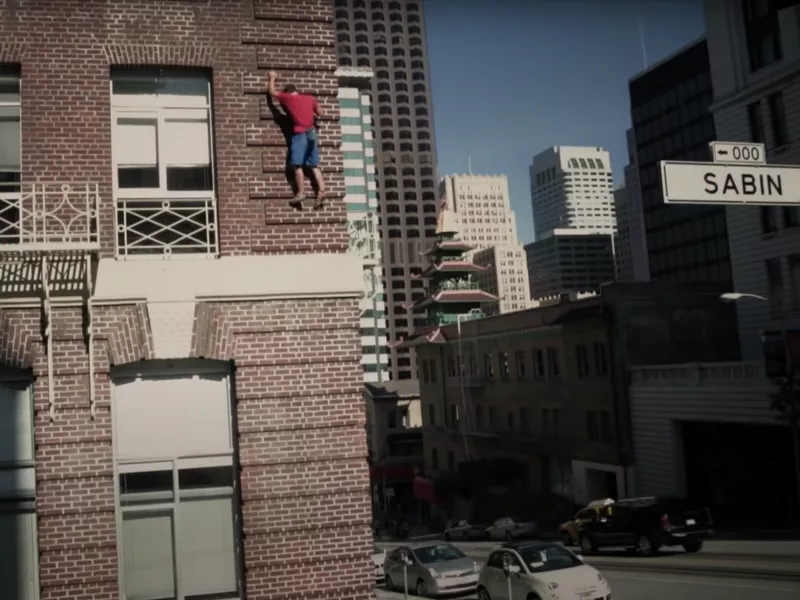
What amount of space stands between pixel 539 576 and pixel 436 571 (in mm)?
4507

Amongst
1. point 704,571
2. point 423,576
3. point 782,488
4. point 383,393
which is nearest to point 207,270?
point 423,576

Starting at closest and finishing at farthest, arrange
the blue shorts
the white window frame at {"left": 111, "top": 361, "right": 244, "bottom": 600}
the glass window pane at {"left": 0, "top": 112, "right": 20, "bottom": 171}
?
the white window frame at {"left": 111, "top": 361, "right": 244, "bottom": 600}, the glass window pane at {"left": 0, "top": 112, "right": 20, "bottom": 171}, the blue shorts

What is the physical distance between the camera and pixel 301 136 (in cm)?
950

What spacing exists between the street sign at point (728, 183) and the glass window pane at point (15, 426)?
6766 millimetres

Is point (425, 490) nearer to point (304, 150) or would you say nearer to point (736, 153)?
point (304, 150)

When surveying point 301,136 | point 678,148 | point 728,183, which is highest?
point 678,148

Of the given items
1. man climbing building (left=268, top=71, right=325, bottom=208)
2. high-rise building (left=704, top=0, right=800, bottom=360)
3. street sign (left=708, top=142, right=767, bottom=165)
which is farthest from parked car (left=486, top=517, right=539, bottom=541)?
street sign (left=708, top=142, right=767, bottom=165)

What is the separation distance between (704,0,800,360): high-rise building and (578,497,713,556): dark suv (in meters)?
13.2

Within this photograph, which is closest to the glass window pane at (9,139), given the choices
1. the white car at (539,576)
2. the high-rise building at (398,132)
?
the white car at (539,576)

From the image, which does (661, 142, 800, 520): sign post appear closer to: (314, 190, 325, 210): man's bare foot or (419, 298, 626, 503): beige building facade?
(314, 190, 325, 210): man's bare foot

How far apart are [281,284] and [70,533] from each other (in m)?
3.34

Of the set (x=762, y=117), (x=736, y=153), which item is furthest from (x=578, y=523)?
(x=736, y=153)

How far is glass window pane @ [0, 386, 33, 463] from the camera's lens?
8867 millimetres

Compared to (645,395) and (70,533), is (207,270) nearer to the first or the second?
(70,533)
